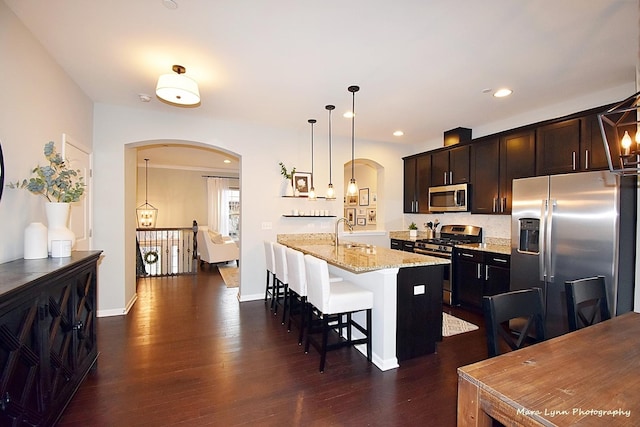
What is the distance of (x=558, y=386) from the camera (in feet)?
3.26

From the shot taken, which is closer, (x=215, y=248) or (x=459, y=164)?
(x=459, y=164)

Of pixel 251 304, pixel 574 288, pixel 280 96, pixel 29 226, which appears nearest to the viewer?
pixel 574 288

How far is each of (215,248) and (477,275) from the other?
559cm

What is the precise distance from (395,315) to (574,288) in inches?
52.9

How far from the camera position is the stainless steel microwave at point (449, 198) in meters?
4.60

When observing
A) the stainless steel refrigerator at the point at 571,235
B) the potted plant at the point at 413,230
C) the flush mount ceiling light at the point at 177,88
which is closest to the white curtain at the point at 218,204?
the potted plant at the point at 413,230

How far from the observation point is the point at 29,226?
2.13 m

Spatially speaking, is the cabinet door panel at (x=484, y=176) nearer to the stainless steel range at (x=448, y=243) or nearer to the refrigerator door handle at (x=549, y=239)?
A: the stainless steel range at (x=448, y=243)

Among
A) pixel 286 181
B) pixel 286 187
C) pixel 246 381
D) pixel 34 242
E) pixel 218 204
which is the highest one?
pixel 286 181

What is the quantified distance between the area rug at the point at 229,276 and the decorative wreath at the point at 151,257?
1.40 m

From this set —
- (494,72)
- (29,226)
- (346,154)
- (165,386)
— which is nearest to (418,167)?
(346,154)

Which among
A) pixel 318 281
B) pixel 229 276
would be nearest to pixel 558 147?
pixel 318 281

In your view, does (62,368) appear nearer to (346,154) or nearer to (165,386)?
(165,386)

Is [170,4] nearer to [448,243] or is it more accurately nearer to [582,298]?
[582,298]
